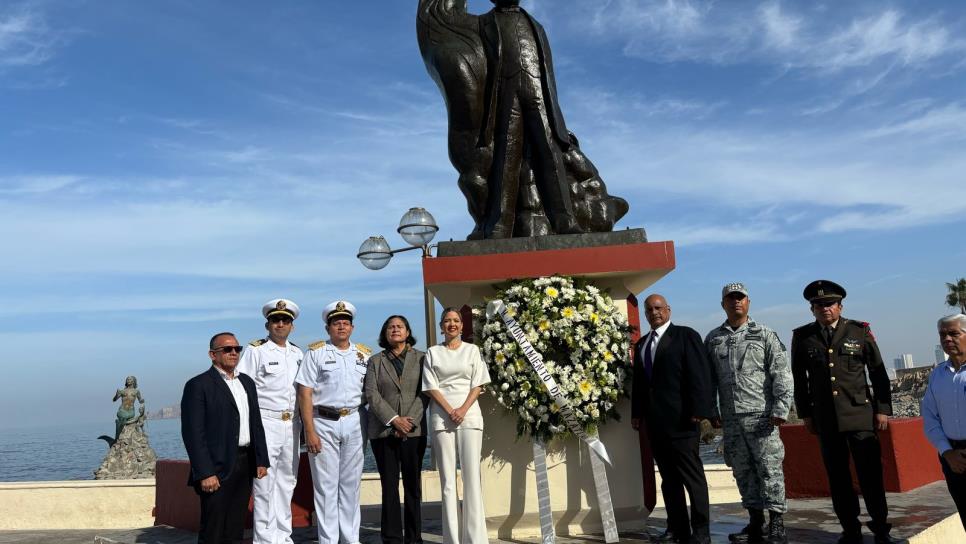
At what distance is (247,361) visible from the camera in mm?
5055

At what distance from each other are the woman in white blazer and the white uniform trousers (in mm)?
635

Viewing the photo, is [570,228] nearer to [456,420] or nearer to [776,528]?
[456,420]

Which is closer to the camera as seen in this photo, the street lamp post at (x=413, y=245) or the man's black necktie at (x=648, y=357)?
the man's black necktie at (x=648, y=357)

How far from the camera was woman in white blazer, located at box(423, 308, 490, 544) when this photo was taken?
4449 millimetres

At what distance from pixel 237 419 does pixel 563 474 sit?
2233mm

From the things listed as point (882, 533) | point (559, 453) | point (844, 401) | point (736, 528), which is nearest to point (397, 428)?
point (559, 453)

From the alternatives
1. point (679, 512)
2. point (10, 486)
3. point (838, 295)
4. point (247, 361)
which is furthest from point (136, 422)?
point (838, 295)

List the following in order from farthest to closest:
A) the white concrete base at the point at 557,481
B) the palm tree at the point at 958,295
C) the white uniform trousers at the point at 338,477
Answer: the palm tree at the point at 958,295, the white concrete base at the point at 557,481, the white uniform trousers at the point at 338,477

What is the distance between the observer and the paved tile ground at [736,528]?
480 centimetres

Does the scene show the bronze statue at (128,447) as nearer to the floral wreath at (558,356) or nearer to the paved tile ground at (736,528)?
the paved tile ground at (736,528)

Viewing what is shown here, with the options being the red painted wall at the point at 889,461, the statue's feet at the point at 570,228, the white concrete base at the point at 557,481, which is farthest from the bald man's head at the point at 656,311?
the red painted wall at the point at 889,461

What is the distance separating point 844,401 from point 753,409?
1.67 ft

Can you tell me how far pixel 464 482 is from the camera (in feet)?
14.8

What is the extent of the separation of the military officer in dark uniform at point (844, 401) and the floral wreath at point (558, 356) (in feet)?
3.92
